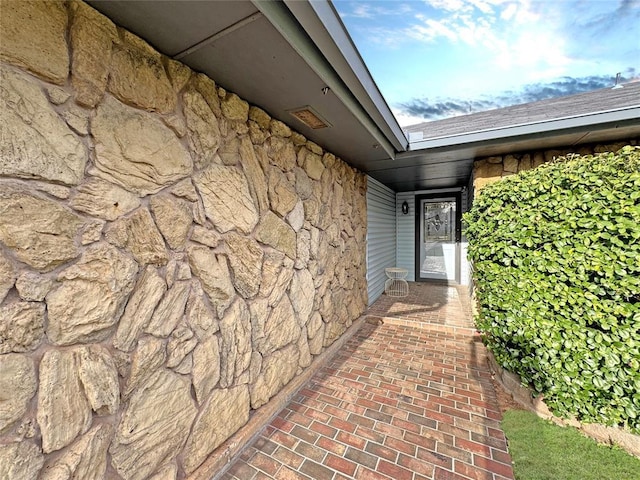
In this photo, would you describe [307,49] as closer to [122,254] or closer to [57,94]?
[57,94]

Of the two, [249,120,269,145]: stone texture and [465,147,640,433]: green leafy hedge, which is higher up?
[249,120,269,145]: stone texture

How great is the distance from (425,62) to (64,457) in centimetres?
483

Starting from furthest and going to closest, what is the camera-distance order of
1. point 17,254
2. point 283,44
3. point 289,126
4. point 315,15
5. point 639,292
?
point 289,126 → point 639,292 → point 283,44 → point 315,15 → point 17,254

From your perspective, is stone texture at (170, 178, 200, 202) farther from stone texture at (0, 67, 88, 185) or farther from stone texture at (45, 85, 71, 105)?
stone texture at (45, 85, 71, 105)

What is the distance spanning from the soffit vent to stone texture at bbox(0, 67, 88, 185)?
4.86ft

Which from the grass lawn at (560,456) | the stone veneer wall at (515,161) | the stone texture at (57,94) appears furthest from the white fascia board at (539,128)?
the stone texture at (57,94)

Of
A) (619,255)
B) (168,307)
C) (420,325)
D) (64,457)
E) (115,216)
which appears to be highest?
(115,216)

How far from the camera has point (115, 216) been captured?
1.29 meters

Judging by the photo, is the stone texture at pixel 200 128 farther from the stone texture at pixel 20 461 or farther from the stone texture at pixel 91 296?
the stone texture at pixel 20 461

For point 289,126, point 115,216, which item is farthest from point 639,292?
point 115,216

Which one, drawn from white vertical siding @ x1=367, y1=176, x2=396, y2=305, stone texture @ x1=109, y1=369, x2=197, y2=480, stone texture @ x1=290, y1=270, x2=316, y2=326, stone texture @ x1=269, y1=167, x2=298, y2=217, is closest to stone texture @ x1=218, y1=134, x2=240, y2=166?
stone texture @ x1=269, y1=167, x2=298, y2=217

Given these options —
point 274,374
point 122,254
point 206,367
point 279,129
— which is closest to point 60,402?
point 122,254

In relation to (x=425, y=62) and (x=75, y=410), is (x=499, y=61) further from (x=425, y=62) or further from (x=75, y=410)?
(x=75, y=410)

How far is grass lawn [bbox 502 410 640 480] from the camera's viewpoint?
5.58 ft
